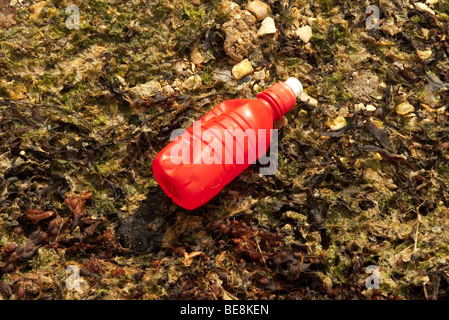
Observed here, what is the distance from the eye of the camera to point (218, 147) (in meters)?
2.11

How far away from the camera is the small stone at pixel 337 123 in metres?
2.54

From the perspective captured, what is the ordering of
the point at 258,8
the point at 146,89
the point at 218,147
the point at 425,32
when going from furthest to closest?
the point at 425,32, the point at 258,8, the point at 146,89, the point at 218,147

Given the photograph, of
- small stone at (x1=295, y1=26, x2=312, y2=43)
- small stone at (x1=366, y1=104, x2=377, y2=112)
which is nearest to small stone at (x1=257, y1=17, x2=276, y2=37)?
small stone at (x1=295, y1=26, x2=312, y2=43)

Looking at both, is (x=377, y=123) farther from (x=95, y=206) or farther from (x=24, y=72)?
(x=24, y=72)

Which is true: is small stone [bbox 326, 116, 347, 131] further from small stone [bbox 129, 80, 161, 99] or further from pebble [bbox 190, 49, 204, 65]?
small stone [bbox 129, 80, 161, 99]

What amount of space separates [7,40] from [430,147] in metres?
2.70

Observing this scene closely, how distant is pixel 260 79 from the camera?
260 centimetres

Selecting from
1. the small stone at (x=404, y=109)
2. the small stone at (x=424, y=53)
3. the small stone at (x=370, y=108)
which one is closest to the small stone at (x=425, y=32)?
the small stone at (x=424, y=53)

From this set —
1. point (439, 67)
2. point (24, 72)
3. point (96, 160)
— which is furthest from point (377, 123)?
point (24, 72)

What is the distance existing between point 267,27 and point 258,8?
0.46 ft

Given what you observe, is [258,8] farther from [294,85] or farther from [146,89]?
[146,89]

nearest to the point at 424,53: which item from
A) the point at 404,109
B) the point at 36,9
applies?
the point at 404,109

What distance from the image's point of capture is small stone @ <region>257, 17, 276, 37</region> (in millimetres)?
2621

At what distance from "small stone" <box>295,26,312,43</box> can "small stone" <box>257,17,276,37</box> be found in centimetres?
17
